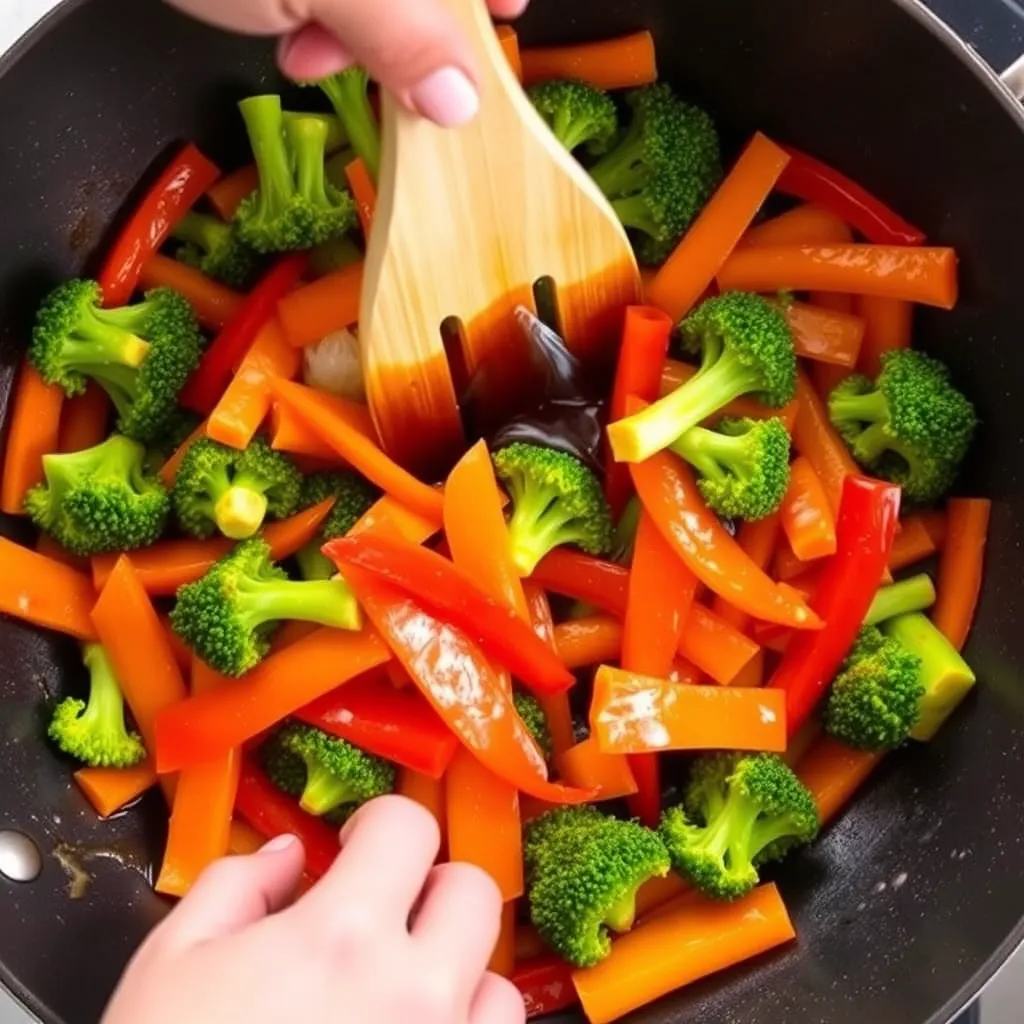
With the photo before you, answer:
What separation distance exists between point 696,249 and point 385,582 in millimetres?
565

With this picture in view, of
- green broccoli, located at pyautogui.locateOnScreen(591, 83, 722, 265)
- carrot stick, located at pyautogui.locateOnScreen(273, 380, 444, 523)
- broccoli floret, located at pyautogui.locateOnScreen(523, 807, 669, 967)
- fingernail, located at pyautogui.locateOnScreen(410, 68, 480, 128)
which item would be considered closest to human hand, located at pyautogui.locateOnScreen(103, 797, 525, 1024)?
broccoli floret, located at pyautogui.locateOnScreen(523, 807, 669, 967)

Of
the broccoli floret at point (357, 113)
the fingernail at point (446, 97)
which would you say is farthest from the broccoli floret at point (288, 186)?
the fingernail at point (446, 97)

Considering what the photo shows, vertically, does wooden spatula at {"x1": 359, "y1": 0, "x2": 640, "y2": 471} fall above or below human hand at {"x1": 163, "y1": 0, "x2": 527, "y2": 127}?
below

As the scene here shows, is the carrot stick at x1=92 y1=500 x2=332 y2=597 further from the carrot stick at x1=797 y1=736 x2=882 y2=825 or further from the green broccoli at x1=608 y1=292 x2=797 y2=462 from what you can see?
the carrot stick at x1=797 y1=736 x2=882 y2=825

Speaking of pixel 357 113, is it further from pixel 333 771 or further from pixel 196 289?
pixel 333 771

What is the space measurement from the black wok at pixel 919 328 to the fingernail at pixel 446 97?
51 centimetres

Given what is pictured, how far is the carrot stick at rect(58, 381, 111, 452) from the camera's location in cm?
174

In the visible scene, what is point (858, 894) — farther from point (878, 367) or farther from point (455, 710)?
point (878, 367)

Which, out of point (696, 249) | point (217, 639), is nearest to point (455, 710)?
point (217, 639)

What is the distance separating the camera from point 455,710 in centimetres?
154

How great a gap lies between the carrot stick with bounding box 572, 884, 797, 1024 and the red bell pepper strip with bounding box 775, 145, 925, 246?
79cm

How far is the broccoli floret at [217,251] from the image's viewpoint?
1.77 metres

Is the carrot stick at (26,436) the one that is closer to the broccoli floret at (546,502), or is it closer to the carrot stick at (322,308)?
the carrot stick at (322,308)

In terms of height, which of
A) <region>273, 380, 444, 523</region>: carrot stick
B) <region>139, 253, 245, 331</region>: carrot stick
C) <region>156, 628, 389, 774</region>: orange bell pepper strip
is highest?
<region>139, 253, 245, 331</region>: carrot stick
